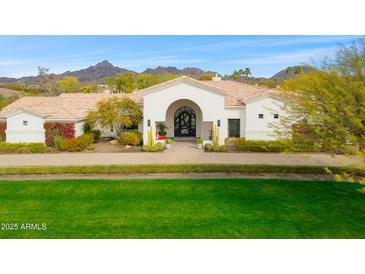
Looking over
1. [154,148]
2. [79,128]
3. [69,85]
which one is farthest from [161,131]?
[69,85]

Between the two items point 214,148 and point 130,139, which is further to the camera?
point 130,139

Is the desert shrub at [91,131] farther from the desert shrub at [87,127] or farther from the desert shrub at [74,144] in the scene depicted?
the desert shrub at [74,144]

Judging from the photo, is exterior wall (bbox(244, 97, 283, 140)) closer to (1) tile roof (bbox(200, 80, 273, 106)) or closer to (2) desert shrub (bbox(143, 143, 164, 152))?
(1) tile roof (bbox(200, 80, 273, 106))

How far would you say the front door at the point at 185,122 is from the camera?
93.8 feet

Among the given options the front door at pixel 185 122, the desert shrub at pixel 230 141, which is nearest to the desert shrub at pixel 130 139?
the front door at pixel 185 122

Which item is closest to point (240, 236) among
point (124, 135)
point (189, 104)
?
point (124, 135)

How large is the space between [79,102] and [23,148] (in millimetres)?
9324

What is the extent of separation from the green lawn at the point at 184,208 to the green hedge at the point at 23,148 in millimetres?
8894

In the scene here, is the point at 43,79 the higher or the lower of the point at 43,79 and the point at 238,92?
the higher

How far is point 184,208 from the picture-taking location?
10281 mm

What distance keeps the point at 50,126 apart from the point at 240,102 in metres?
16.9

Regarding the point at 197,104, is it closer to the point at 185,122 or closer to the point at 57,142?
the point at 185,122

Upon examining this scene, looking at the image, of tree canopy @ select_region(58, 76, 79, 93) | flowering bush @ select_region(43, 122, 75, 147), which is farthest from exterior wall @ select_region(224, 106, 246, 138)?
tree canopy @ select_region(58, 76, 79, 93)

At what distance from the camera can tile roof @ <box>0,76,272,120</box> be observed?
24.8 m
